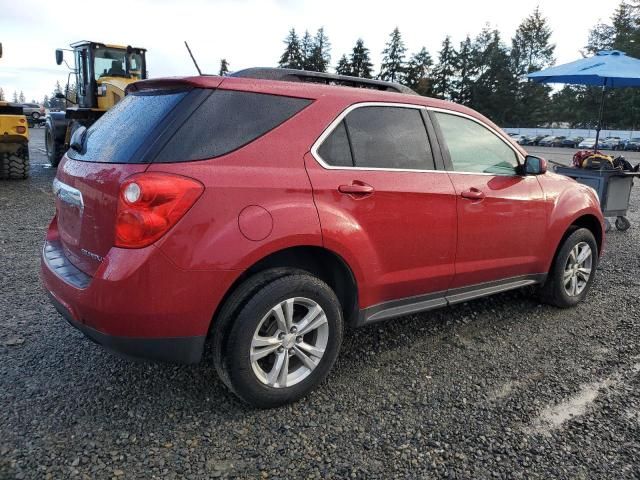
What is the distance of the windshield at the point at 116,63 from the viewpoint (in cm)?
1270

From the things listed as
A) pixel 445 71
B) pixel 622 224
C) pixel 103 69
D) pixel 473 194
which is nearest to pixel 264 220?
pixel 473 194

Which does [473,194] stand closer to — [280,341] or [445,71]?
[280,341]

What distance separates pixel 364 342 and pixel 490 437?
1.23m

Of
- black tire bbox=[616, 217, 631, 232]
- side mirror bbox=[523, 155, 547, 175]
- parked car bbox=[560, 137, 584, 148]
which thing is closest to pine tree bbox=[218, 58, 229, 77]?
side mirror bbox=[523, 155, 547, 175]

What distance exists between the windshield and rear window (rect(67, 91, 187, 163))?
36.1 feet

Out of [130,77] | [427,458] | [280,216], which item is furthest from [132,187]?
[130,77]

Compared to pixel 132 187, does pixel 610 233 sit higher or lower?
lower

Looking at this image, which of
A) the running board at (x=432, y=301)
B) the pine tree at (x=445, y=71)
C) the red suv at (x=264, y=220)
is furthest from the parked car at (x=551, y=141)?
the red suv at (x=264, y=220)

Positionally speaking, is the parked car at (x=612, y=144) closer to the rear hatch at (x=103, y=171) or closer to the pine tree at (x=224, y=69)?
the pine tree at (x=224, y=69)

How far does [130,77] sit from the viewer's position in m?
13.0

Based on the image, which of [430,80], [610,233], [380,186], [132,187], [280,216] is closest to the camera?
[132,187]

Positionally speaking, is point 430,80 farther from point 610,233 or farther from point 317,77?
point 317,77

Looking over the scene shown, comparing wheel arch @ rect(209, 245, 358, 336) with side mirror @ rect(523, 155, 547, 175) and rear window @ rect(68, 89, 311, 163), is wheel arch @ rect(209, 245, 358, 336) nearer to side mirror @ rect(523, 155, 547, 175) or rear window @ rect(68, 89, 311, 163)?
rear window @ rect(68, 89, 311, 163)

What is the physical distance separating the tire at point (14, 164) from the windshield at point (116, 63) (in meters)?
2.84
